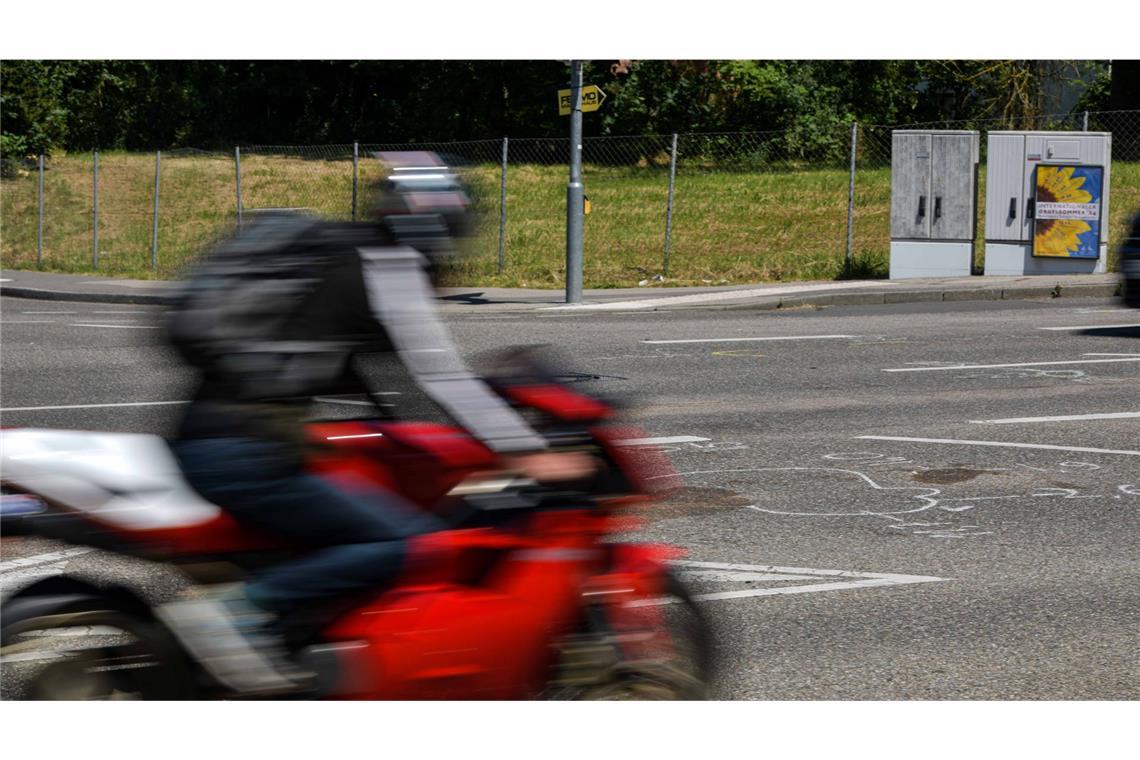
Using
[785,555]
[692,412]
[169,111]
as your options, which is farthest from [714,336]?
[169,111]

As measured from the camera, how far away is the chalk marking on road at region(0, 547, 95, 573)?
5.81m

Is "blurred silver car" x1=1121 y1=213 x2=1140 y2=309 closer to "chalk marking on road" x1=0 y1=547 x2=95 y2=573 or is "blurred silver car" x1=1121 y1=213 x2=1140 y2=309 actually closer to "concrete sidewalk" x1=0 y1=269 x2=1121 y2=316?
"concrete sidewalk" x1=0 y1=269 x2=1121 y2=316

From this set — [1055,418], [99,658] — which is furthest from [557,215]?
[99,658]

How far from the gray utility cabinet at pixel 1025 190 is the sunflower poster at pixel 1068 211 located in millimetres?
59

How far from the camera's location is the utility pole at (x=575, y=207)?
61.4ft

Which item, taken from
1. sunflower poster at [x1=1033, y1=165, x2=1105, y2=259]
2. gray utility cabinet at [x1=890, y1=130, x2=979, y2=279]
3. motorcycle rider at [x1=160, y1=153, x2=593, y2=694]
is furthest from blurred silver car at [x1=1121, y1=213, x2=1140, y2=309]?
motorcycle rider at [x1=160, y1=153, x2=593, y2=694]

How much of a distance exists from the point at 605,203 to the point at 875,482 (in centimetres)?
2358

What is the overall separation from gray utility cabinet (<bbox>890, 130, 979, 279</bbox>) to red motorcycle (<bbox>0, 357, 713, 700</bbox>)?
17915 mm

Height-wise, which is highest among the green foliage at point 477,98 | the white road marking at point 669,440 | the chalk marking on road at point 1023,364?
the green foliage at point 477,98

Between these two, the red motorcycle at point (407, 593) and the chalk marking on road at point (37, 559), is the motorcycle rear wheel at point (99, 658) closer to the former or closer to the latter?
the red motorcycle at point (407, 593)

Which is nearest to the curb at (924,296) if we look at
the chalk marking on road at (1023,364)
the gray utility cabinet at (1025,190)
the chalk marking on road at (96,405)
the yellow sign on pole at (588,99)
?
the gray utility cabinet at (1025,190)

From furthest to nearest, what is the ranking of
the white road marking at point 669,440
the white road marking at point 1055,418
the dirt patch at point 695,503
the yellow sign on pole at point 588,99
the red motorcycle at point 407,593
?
1. the yellow sign on pole at point 588,99
2. the white road marking at point 1055,418
3. the white road marking at point 669,440
4. the dirt patch at point 695,503
5. the red motorcycle at point 407,593

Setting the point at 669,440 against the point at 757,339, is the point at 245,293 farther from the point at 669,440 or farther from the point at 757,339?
the point at 757,339
